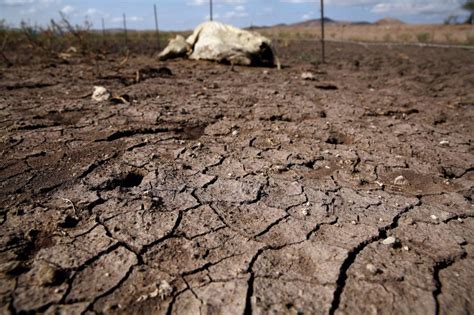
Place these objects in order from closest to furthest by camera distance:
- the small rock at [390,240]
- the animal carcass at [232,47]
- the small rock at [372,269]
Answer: the small rock at [372,269], the small rock at [390,240], the animal carcass at [232,47]

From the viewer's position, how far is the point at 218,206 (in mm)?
1884

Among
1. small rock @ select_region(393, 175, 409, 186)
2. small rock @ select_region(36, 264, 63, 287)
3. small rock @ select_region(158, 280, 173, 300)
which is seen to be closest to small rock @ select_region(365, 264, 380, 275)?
small rock @ select_region(158, 280, 173, 300)

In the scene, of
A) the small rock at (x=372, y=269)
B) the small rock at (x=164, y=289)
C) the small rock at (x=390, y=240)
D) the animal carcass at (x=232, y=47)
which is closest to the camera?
the small rock at (x=164, y=289)

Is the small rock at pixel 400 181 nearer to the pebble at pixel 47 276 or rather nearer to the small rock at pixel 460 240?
the small rock at pixel 460 240

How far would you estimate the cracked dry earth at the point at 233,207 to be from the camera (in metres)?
1.31

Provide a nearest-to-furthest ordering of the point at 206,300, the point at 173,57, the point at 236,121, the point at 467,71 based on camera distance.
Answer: the point at 206,300
the point at 236,121
the point at 467,71
the point at 173,57

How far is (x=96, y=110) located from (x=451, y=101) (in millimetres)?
4310

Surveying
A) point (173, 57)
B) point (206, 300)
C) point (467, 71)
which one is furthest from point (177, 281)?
point (467, 71)

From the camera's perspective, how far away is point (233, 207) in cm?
188

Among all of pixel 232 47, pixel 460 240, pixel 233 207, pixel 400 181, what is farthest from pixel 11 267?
→ pixel 232 47

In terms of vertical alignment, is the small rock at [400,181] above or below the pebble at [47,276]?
above

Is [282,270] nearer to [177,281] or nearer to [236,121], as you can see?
[177,281]

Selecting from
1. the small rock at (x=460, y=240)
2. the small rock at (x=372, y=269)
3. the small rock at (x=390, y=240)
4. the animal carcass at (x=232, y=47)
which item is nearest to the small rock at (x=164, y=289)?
the small rock at (x=372, y=269)

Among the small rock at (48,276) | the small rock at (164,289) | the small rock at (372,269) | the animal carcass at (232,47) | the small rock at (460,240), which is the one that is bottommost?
the small rock at (460,240)
